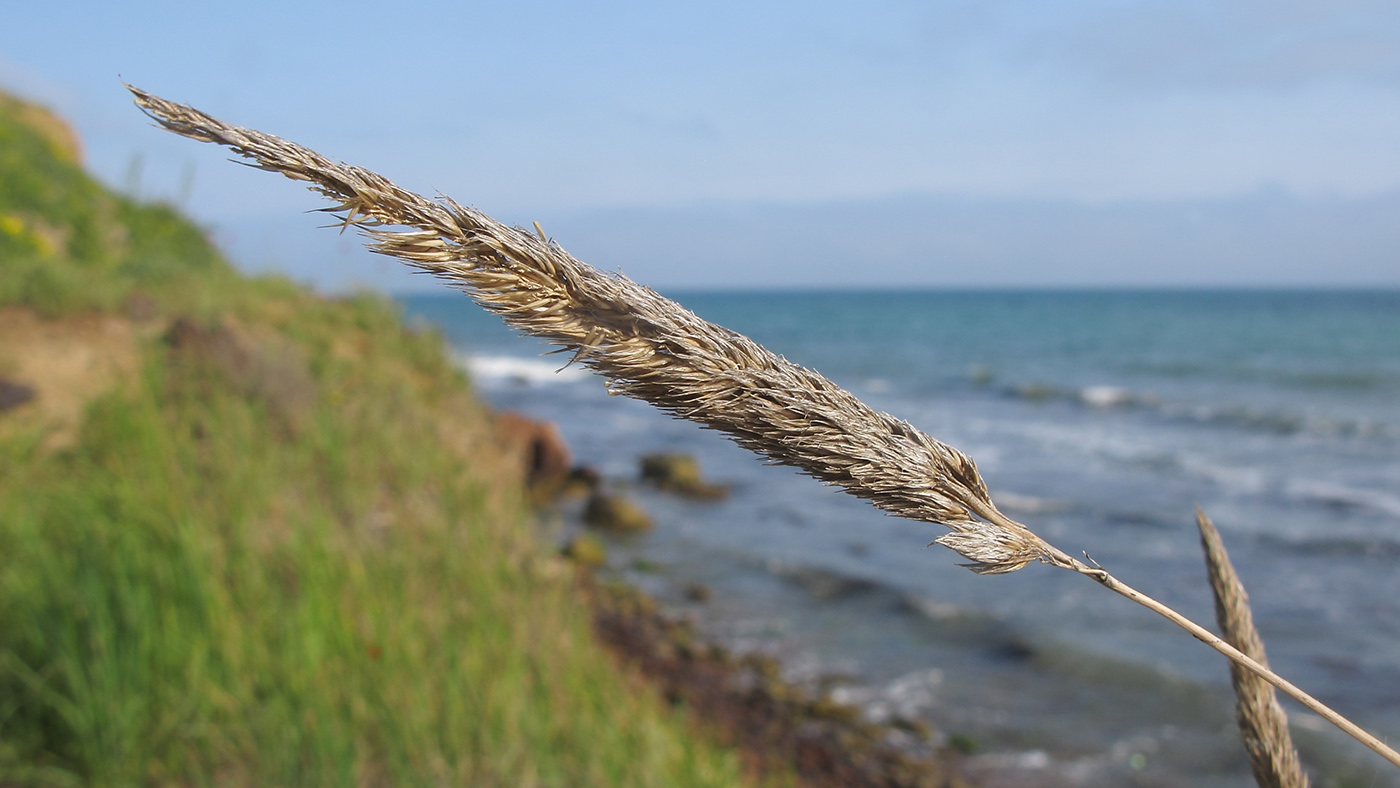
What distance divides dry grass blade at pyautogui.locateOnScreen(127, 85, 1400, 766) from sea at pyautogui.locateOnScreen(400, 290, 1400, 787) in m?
0.07

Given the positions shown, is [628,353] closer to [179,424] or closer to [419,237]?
[419,237]

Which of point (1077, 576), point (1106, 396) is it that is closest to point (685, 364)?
point (1077, 576)

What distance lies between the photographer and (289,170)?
660 millimetres

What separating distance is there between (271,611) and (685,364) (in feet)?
13.1

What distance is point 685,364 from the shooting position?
2.59 ft

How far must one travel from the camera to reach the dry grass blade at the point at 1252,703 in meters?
0.91

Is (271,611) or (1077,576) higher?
(271,611)

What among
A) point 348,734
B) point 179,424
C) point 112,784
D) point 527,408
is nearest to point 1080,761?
point 348,734

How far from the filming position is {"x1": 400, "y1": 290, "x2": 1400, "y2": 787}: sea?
26.0 feet

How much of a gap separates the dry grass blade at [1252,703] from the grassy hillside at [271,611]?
3314 mm

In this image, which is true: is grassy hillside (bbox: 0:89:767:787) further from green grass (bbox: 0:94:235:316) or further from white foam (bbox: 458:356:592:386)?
white foam (bbox: 458:356:592:386)

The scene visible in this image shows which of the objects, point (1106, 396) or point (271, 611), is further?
point (1106, 396)

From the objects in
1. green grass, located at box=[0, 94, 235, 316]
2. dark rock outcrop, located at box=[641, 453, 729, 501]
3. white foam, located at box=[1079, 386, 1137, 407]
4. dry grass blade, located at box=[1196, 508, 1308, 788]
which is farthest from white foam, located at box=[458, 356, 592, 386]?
dry grass blade, located at box=[1196, 508, 1308, 788]

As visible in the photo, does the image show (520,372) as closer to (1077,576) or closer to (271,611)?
(1077,576)
